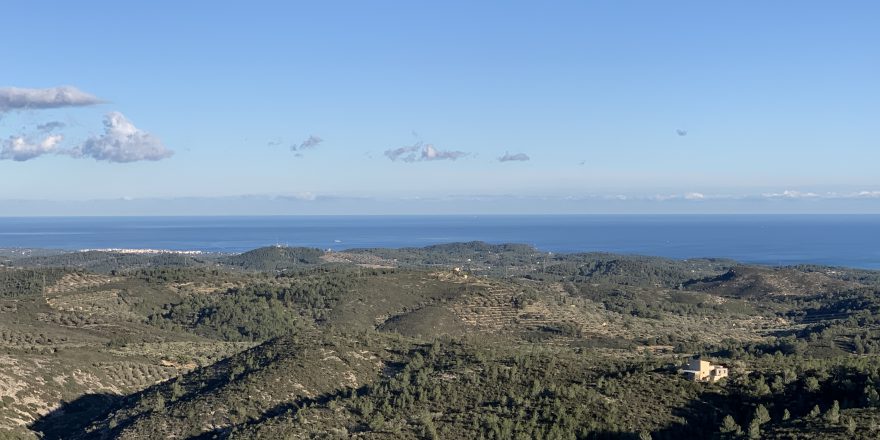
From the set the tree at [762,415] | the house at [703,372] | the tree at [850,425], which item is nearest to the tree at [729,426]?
the tree at [762,415]

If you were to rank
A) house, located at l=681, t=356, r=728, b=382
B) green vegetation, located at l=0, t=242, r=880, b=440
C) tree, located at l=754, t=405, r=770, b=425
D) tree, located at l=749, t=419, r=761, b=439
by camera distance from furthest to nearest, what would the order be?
house, located at l=681, t=356, r=728, b=382
green vegetation, located at l=0, t=242, r=880, b=440
tree, located at l=754, t=405, r=770, b=425
tree, located at l=749, t=419, r=761, b=439

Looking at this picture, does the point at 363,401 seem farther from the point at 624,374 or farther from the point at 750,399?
the point at 750,399

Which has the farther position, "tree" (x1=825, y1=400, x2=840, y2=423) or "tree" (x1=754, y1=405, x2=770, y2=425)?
"tree" (x1=754, y1=405, x2=770, y2=425)

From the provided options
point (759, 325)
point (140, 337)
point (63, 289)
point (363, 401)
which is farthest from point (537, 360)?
point (63, 289)

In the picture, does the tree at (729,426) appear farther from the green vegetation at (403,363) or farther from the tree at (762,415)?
the tree at (762,415)

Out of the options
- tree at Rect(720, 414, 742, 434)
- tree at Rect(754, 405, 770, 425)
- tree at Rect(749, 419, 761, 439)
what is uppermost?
tree at Rect(749, 419, 761, 439)

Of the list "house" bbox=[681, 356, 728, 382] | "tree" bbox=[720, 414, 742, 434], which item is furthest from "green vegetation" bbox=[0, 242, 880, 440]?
"house" bbox=[681, 356, 728, 382]

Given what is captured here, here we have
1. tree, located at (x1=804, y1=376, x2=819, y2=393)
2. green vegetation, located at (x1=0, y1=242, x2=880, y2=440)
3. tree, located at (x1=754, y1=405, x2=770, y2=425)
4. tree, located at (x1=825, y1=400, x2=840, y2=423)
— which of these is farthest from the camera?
tree, located at (x1=804, y1=376, x2=819, y2=393)

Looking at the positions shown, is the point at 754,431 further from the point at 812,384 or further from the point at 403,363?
the point at 403,363

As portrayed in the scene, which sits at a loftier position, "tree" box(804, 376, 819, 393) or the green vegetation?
"tree" box(804, 376, 819, 393)

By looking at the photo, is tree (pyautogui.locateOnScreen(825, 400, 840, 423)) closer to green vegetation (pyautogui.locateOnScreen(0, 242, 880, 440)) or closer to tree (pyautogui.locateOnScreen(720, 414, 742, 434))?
green vegetation (pyautogui.locateOnScreen(0, 242, 880, 440))
